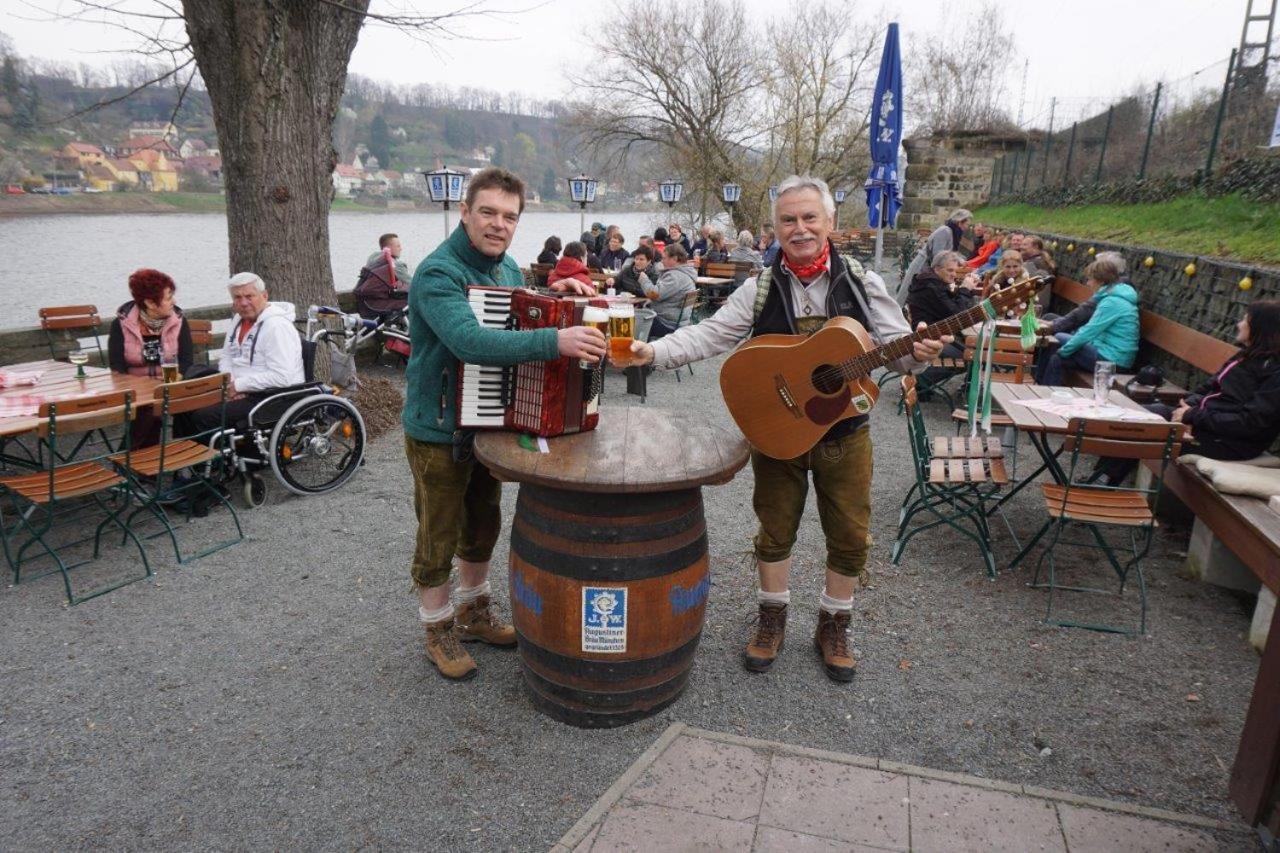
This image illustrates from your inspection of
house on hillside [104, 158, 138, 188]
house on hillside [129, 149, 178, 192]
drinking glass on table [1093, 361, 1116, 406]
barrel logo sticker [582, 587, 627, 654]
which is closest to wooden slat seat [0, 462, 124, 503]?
barrel logo sticker [582, 587, 627, 654]

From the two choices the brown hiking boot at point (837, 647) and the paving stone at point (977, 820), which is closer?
the paving stone at point (977, 820)

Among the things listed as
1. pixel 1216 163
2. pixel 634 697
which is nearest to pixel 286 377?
pixel 634 697

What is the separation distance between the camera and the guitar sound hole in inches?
103

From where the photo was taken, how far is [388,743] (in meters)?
2.61

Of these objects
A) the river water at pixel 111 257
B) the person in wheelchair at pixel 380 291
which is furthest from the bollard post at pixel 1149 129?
the person in wheelchair at pixel 380 291

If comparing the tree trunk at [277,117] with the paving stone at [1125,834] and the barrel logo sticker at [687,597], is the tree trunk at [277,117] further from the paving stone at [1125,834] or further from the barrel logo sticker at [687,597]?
the paving stone at [1125,834]

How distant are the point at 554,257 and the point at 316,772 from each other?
9.80 metres

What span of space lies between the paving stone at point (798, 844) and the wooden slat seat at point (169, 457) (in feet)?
11.6

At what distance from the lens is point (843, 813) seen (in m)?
2.25

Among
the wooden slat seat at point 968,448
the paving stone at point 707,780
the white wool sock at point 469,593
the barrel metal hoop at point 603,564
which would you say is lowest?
the paving stone at point 707,780

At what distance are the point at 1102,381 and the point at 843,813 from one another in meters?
3.14

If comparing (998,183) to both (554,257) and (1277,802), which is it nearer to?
(554,257)

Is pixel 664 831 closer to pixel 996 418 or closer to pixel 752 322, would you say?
pixel 752 322

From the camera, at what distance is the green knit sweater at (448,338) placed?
2336 millimetres
